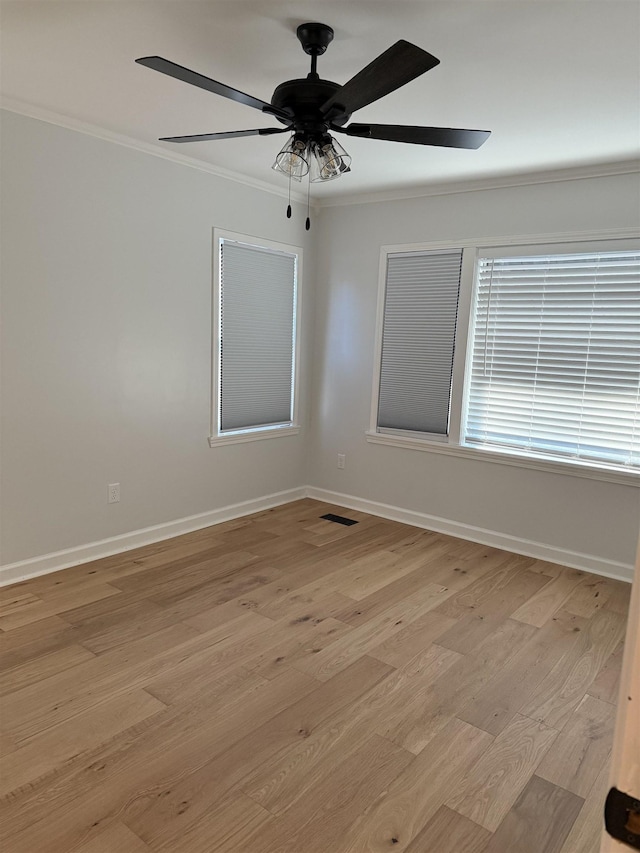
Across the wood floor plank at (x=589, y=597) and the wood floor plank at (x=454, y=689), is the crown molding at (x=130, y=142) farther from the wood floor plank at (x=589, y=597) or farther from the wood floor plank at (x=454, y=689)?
the wood floor plank at (x=589, y=597)

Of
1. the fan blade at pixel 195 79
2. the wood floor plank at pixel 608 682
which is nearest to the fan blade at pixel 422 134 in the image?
the fan blade at pixel 195 79

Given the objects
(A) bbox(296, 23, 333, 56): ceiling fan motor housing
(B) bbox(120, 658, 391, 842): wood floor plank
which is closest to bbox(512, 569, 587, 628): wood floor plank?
(B) bbox(120, 658, 391, 842): wood floor plank

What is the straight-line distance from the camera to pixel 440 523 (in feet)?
14.5

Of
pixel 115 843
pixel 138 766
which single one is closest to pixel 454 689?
pixel 138 766

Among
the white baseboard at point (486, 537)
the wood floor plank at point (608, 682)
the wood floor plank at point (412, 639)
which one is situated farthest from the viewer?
the white baseboard at point (486, 537)

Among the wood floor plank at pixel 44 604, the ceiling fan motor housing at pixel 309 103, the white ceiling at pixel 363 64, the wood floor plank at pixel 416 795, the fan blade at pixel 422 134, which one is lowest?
the wood floor plank at pixel 416 795

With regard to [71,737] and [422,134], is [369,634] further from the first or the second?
[422,134]

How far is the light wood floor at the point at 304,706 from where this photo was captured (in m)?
1.74

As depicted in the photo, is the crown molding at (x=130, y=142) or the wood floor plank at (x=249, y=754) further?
the crown molding at (x=130, y=142)

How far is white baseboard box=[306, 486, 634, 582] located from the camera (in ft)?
12.2

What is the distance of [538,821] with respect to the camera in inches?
70.4

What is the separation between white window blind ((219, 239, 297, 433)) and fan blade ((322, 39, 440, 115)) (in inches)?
94.4

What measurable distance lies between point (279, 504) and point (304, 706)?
2.70 meters

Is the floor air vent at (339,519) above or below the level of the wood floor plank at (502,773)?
above
